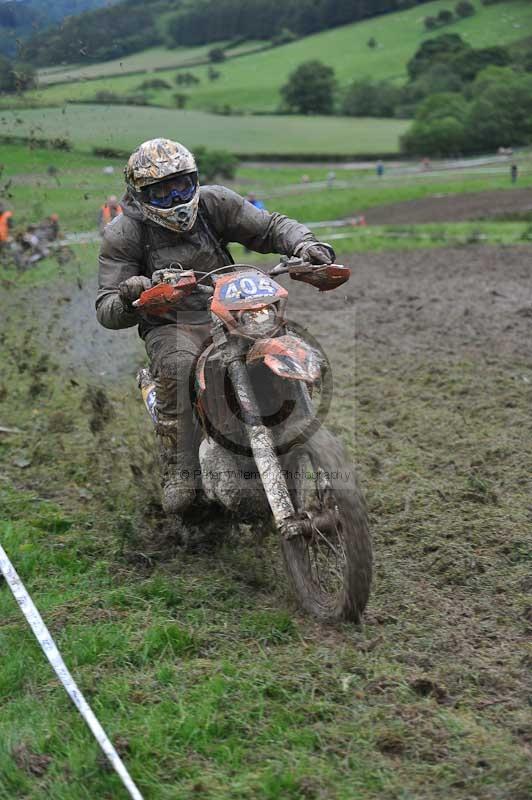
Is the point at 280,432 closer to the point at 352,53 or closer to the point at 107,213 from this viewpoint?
the point at 107,213

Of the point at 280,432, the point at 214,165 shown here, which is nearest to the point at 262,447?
the point at 280,432

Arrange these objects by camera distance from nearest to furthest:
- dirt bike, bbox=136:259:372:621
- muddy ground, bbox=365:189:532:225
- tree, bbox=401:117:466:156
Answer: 1. dirt bike, bbox=136:259:372:621
2. muddy ground, bbox=365:189:532:225
3. tree, bbox=401:117:466:156

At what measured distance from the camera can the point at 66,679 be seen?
4457 mm

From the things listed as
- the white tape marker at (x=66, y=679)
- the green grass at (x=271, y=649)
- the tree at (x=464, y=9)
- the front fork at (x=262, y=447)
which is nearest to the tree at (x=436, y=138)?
the tree at (x=464, y=9)

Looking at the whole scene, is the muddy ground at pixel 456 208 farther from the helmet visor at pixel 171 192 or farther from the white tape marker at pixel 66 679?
the white tape marker at pixel 66 679

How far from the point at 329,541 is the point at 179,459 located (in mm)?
1490

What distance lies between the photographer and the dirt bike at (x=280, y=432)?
16.6 ft

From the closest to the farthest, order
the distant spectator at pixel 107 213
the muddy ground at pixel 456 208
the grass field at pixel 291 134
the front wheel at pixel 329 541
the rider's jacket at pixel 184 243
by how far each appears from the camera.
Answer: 1. the front wheel at pixel 329 541
2. the rider's jacket at pixel 184 243
3. the distant spectator at pixel 107 213
4. the muddy ground at pixel 456 208
5. the grass field at pixel 291 134

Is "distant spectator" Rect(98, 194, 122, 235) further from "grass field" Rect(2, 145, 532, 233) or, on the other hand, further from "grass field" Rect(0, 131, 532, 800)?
"grass field" Rect(0, 131, 532, 800)

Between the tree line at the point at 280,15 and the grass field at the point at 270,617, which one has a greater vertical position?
the tree line at the point at 280,15

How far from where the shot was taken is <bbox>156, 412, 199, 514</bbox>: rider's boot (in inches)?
248

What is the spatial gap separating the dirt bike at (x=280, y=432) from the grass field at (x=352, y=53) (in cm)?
5528

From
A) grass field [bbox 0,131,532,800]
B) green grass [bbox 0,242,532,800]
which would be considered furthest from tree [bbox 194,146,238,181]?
green grass [bbox 0,242,532,800]

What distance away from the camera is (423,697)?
14.2 ft
